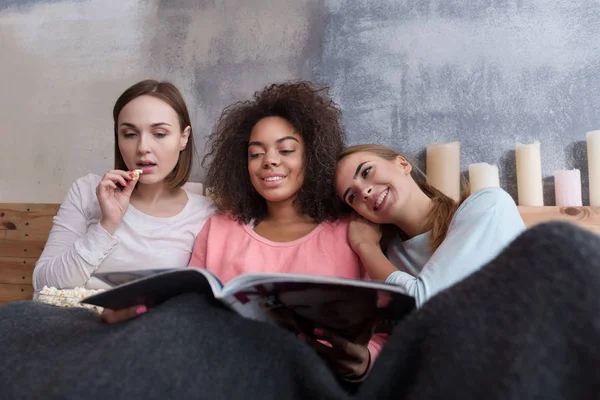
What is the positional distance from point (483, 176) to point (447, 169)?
101 millimetres

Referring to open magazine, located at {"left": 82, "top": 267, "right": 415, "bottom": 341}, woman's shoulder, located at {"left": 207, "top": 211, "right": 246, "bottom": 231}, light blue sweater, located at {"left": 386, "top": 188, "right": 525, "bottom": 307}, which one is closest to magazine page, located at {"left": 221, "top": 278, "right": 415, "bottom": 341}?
open magazine, located at {"left": 82, "top": 267, "right": 415, "bottom": 341}

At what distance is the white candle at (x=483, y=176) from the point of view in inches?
59.2

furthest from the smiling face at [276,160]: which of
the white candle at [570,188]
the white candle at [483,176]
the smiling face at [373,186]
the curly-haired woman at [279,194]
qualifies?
the white candle at [570,188]

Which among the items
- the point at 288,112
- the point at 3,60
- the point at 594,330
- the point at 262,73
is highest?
the point at 3,60

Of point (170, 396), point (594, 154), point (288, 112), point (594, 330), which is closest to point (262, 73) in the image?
point (288, 112)

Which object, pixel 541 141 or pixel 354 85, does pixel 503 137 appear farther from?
pixel 354 85

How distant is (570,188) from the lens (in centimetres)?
149

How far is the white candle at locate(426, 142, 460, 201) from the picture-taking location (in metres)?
1.53

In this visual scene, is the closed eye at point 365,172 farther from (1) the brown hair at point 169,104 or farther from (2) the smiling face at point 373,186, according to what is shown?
(1) the brown hair at point 169,104

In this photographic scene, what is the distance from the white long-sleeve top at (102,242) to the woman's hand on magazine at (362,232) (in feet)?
1.41

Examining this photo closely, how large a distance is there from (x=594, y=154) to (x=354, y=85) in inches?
28.4

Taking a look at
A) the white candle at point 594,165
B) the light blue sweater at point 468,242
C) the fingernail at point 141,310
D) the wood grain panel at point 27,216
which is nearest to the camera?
the fingernail at point 141,310

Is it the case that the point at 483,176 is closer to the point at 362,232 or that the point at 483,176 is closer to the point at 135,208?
the point at 362,232

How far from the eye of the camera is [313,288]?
0.62m
